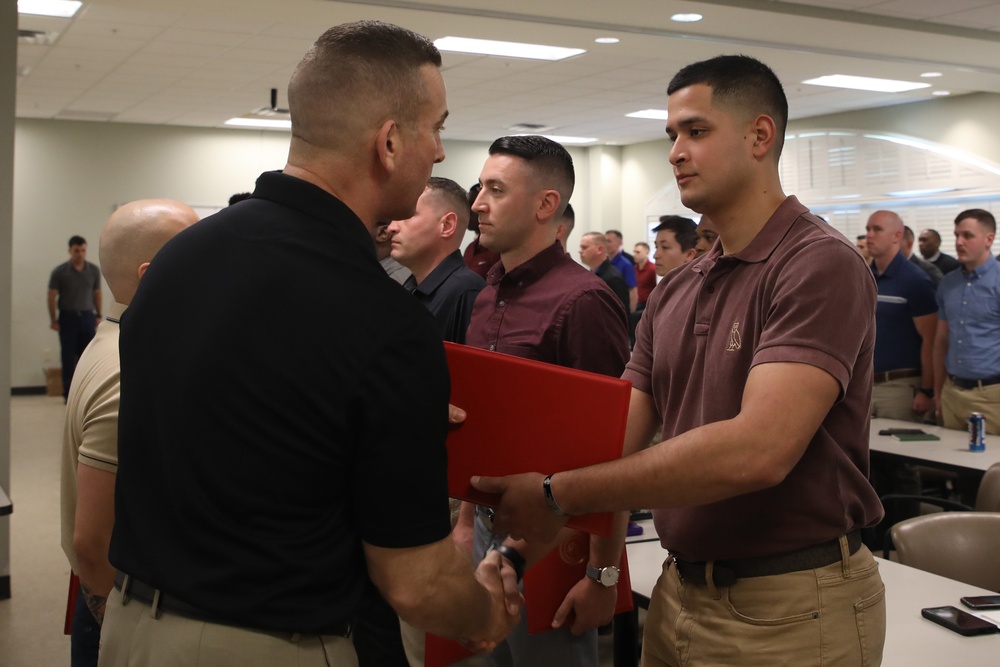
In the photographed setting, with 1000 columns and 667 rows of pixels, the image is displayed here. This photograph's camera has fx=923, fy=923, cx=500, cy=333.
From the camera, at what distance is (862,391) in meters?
1.63

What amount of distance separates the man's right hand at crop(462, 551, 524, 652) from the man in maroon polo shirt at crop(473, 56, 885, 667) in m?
0.15

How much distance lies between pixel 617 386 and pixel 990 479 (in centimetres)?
278

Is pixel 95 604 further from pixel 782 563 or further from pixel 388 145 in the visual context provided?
pixel 782 563

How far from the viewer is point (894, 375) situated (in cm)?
662

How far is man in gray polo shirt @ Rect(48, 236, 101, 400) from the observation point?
11828 millimetres

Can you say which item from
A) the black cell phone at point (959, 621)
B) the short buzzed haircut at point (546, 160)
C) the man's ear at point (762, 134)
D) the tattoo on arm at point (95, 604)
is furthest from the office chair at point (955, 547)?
the tattoo on arm at point (95, 604)

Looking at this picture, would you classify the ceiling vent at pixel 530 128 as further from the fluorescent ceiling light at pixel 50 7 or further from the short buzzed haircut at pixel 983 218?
the short buzzed haircut at pixel 983 218

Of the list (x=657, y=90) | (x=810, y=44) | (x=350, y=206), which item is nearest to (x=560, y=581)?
(x=350, y=206)

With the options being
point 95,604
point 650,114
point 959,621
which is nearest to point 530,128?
point 650,114

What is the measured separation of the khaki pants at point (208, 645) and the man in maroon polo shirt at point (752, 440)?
1.58 feet

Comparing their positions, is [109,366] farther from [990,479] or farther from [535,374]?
[990,479]

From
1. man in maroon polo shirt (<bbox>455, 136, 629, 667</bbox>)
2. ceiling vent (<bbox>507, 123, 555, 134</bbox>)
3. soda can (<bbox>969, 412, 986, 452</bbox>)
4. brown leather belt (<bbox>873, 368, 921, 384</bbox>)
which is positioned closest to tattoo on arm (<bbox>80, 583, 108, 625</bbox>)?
man in maroon polo shirt (<bbox>455, 136, 629, 667</bbox>)

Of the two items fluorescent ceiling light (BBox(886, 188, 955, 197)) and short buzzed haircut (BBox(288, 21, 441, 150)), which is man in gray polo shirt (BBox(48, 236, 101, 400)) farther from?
short buzzed haircut (BBox(288, 21, 441, 150))

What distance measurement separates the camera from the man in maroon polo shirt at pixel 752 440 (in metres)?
1.51
